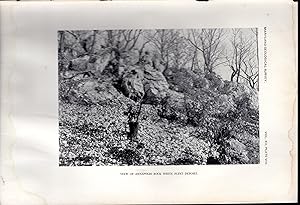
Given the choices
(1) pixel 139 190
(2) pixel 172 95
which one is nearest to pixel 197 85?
(2) pixel 172 95

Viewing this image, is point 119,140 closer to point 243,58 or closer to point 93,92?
point 93,92

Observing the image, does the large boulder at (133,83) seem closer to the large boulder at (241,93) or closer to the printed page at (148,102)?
the printed page at (148,102)

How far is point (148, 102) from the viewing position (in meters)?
0.53

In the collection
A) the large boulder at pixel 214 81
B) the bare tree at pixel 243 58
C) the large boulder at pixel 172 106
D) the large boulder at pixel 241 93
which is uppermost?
the bare tree at pixel 243 58

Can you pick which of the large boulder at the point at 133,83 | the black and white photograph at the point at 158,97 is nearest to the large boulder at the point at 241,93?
the black and white photograph at the point at 158,97

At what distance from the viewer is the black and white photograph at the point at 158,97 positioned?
1.74 feet

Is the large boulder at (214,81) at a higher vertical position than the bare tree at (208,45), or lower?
lower

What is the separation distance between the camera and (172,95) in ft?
1.75

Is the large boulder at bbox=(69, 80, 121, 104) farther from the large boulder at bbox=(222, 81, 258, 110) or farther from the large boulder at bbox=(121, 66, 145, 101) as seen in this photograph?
the large boulder at bbox=(222, 81, 258, 110)

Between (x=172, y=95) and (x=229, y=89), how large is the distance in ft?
0.24

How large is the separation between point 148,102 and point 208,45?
104mm

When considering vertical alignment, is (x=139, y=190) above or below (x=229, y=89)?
below

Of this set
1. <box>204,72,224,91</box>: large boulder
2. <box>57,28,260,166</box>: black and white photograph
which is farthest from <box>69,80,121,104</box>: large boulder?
<box>204,72,224,91</box>: large boulder

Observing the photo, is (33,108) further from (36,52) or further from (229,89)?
(229,89)
